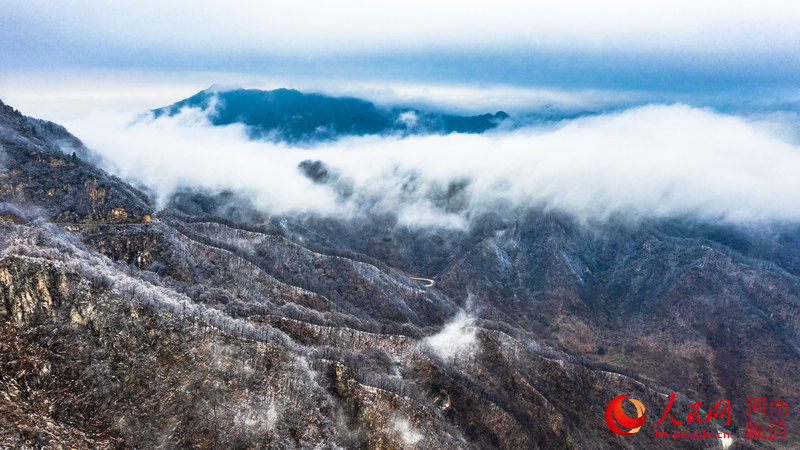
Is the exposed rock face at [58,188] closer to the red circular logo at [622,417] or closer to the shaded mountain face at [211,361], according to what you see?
the shaded mountain face at [211,361]

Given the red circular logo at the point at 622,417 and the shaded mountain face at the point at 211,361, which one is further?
the red circular logo at the point at 622,417

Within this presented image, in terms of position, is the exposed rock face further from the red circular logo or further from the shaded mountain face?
the red circular logo

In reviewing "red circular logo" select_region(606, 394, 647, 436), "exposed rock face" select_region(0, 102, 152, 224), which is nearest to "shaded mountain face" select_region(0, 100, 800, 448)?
"exposed rock face" select_region(0, 102, 152, 224)

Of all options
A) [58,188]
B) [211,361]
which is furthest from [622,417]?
[58,188]

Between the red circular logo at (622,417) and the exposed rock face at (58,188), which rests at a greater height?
the exposed rock face at (58,188)

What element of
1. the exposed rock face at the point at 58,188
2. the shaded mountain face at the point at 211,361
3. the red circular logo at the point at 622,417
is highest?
the exposed rock face at the point at 58,188

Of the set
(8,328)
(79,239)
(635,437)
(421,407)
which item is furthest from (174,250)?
(635,437)

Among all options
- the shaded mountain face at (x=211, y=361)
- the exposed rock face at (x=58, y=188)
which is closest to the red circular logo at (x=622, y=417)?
the shaded mountain face at (x=211, y=361)

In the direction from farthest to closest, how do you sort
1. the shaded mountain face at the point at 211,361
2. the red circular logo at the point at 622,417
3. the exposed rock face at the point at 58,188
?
the red circular logo at the point at 622,417, the exposed rock face at the point at 58,188, the shaded mountain face at the point at 211,361
